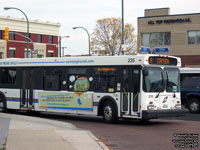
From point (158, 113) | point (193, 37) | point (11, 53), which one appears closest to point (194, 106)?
point (158, 113)

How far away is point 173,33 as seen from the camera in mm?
54469

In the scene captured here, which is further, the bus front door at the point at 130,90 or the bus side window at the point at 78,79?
the bus side window at the point at 78,79

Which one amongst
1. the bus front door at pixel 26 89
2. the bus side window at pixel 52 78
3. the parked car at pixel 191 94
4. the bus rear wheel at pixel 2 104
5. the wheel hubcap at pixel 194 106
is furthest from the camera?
the parked car at pixel 191 94

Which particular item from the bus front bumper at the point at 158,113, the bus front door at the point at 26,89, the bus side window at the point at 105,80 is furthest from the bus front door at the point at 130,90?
the bus front door at the point at 26,89

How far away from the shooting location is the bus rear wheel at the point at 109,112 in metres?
17.3

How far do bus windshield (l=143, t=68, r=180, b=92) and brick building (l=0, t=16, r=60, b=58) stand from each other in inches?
2011

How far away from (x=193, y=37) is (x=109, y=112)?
125 feet

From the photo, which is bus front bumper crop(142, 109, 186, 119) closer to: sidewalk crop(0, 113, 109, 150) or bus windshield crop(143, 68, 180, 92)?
bus windshield crop(143, 68, 180, 92)

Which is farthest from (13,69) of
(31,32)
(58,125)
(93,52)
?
(31,32)

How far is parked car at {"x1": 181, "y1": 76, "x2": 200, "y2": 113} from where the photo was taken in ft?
76.6

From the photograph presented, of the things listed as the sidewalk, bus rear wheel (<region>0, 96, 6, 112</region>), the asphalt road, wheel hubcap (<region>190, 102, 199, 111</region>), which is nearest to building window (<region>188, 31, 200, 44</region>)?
wheel hubcap (<region>190, 102, 199, 111</region>)

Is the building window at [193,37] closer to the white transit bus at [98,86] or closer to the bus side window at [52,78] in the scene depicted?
the white transit bus at [98,86]

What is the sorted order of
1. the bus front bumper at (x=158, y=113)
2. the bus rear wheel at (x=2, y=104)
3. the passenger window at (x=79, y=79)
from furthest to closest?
the bus rear wheel at (x=2, y=104), the passenger window at (x=79, y=79), the bus front bumper at (x=158, y=113)

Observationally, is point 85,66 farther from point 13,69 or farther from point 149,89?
point 13,69
